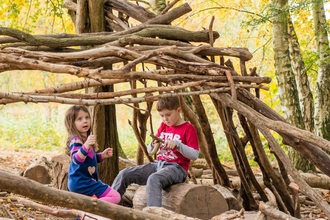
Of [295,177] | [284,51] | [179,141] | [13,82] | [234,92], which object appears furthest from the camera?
[13,82]

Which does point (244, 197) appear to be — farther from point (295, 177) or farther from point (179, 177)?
point (295, 177)

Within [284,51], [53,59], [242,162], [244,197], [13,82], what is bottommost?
[244,197]

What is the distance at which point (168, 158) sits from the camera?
15.7ft

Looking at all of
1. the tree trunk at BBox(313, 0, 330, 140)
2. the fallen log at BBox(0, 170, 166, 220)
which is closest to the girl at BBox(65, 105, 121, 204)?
the fallen log at BBox(0, 170, 166, 220)

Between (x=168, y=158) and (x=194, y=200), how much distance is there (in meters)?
0.46

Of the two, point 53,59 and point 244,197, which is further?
point 244,197

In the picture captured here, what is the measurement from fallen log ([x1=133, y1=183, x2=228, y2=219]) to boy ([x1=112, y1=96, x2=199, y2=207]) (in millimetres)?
105

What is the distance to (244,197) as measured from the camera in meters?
5.52

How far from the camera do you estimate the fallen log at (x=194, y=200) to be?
451 centimetres

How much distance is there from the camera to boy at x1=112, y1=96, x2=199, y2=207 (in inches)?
176

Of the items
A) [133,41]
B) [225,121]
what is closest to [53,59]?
[133,41]

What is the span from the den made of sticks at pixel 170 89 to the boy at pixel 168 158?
5.2 inches

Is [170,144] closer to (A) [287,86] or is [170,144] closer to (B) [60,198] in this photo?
(B) [60,198]

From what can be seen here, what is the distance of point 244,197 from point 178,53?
186cm
